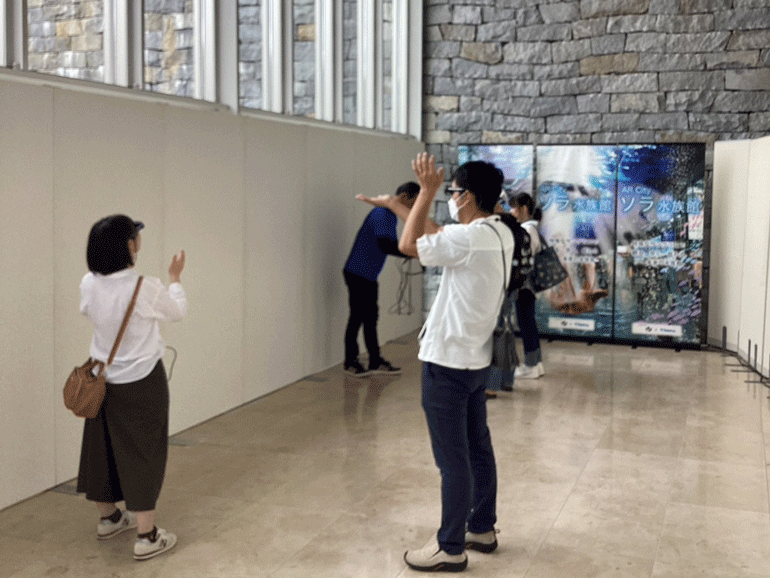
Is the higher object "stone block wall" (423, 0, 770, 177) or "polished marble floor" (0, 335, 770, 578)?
"stone block wall" (423, 0, 770, 177)

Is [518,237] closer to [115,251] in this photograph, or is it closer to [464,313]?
[464,313]

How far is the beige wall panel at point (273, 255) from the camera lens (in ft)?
20.5

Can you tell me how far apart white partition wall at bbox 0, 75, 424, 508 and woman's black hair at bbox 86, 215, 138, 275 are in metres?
0.81

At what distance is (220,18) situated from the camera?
6145mm

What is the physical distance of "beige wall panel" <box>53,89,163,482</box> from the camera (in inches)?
176

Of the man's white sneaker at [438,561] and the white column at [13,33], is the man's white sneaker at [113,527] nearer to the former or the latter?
the man's white sneaker at [438,561]

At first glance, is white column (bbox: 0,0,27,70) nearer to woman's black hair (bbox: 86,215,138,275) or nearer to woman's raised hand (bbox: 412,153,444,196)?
woman's black hair (bbox: 86,215,138,275)

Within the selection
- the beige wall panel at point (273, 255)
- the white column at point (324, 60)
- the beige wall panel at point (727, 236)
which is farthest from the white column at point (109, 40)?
the beige wall panel at point (727, 236)

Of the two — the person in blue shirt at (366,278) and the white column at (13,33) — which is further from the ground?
the white column at (13,33)

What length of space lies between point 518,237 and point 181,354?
6.98 feet

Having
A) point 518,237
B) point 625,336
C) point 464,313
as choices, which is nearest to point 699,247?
point 625,336

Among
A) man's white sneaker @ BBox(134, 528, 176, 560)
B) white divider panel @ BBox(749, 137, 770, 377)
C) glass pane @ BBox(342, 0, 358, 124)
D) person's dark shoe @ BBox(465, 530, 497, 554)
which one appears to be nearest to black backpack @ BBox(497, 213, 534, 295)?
person's dark shoe @ BBox(465, 530, 497, 554)

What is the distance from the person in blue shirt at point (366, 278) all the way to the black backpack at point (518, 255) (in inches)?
42.1

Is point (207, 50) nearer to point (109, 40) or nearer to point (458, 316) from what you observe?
point (109, 40)
